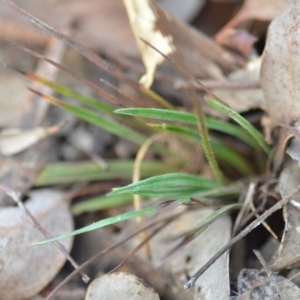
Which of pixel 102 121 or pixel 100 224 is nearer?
pixel 100 224

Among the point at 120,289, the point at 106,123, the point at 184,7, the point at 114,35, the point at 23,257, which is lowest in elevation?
the point at 23,257

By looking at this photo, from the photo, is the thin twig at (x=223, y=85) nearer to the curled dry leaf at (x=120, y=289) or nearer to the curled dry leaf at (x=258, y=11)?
the curled dry leaf at (x=258, y=11)

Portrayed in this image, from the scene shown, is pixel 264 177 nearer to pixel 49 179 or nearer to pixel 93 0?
pixel 49 179

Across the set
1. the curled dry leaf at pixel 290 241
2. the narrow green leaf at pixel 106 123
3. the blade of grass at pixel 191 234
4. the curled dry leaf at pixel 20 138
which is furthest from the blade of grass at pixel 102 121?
the curled dry leaf at pixel 290 241

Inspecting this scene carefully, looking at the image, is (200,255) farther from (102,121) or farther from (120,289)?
(102,121)

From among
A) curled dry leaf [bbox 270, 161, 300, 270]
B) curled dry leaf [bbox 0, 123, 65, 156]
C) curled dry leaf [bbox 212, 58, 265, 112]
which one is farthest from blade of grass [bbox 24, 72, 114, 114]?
curled dry leaf [bbox 270, 161, 300, 270]

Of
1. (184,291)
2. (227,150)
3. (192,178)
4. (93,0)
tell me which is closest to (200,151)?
(227,150)

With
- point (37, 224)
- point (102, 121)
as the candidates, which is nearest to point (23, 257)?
point (37, 224)
